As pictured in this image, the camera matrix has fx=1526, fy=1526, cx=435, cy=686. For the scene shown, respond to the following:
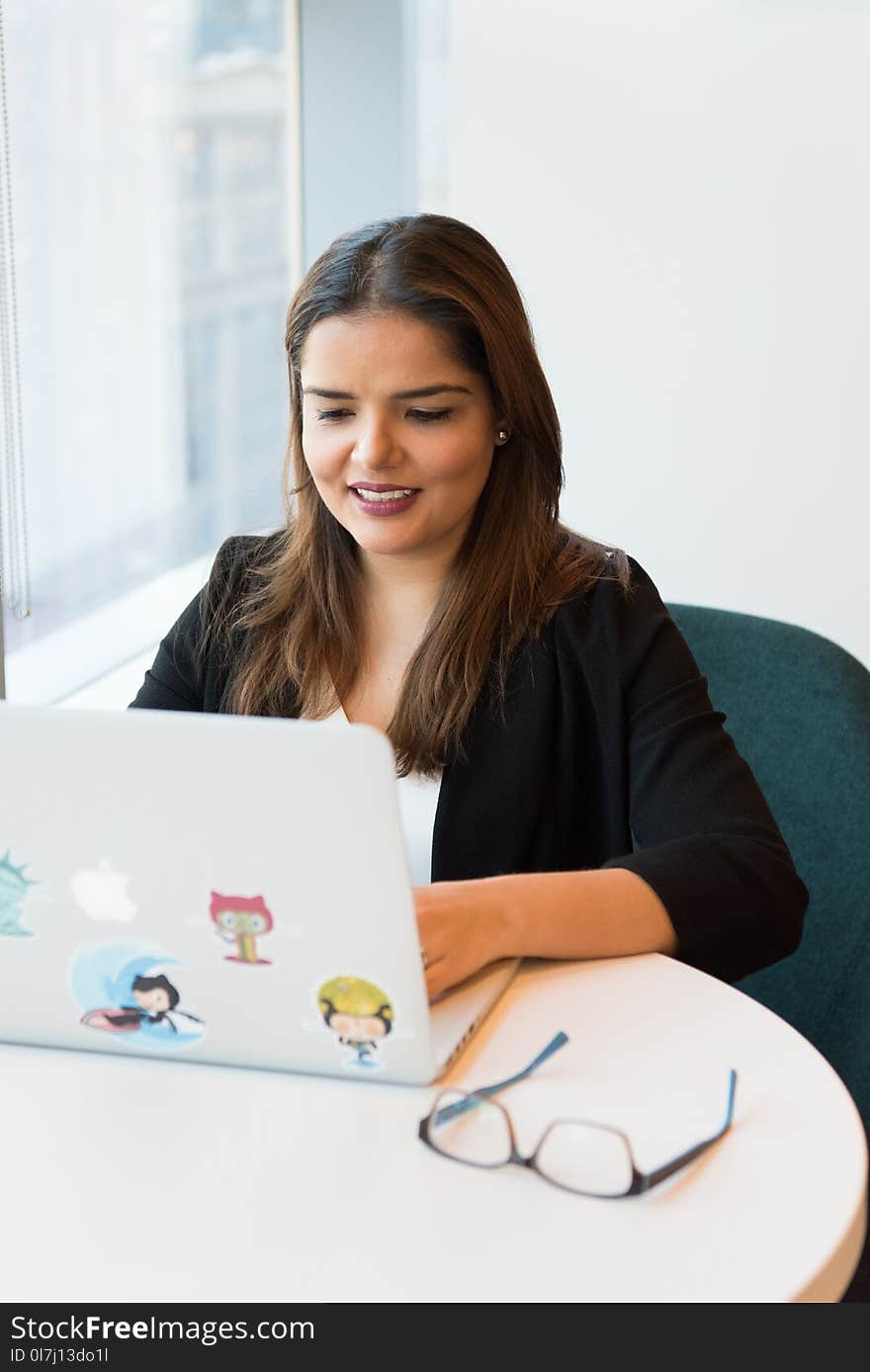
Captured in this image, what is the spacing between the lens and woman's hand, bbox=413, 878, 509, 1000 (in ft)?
3.41

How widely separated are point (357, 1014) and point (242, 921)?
92mm

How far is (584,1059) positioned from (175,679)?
0.83 m

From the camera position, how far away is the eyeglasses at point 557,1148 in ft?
2.75

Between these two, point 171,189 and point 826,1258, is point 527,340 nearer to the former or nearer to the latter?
point 826,1258

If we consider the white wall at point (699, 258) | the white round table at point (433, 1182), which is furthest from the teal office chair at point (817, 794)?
the white wall at point (699, 258)

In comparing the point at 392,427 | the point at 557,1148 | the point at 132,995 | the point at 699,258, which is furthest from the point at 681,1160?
the point at 699,258

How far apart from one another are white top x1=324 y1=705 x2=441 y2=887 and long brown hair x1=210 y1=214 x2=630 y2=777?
0.01m

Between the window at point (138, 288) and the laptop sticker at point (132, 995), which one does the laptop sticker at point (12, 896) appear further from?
the window at point (138, 288)

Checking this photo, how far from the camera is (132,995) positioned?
37.0 inches

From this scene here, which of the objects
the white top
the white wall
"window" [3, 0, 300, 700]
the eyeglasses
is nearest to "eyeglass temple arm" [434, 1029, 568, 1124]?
the eyeglasses

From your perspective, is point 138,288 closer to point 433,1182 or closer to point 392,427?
point 392,427

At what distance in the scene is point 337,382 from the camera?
4.69ft

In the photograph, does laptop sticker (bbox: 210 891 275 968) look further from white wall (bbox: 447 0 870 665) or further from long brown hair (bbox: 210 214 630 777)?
white wall (bbox: 447 0 870 665)

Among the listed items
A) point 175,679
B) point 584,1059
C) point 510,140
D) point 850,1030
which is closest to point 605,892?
point 584,1059
